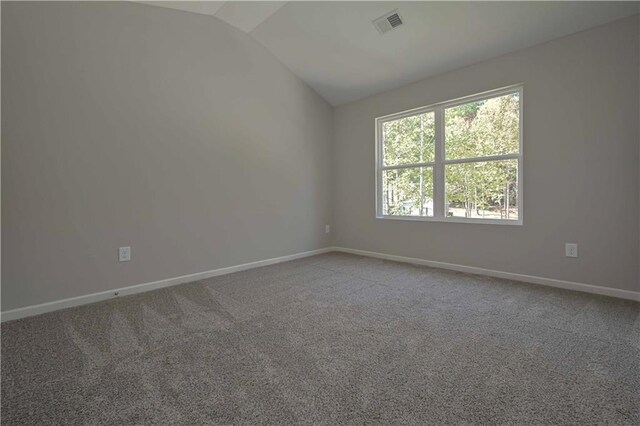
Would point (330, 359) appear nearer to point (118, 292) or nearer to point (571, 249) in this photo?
point (118, 292)

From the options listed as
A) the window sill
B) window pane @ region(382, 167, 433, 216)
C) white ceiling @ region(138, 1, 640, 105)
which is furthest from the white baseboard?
white ceiling @ region(138, 1, 640, 105)

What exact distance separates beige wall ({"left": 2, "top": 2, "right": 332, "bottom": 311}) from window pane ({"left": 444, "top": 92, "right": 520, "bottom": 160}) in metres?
2.03

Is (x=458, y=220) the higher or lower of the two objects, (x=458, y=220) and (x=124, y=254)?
the higher

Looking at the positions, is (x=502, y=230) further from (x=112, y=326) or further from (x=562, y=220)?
(x=112, y=326)

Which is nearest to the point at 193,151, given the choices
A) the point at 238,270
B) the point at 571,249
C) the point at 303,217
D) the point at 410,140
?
the point at 238,270

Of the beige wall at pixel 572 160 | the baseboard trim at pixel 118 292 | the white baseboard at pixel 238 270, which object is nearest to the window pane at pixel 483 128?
the beige wall at pixel 572 160

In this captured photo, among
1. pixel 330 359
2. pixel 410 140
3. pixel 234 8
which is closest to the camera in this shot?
pixel 330 359

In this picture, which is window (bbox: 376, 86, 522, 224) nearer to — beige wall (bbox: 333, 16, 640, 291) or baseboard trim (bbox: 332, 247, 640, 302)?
beige wall (bbox: 333, 16, 640, 291)

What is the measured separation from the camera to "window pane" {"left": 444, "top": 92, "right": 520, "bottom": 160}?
3041mm

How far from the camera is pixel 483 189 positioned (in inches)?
128

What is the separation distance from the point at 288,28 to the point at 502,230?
309cm

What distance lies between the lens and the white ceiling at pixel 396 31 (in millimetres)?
2521

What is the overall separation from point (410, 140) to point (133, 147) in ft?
10.1

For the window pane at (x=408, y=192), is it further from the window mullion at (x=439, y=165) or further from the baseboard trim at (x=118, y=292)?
the baseboard trim at (x=118, y=292)
